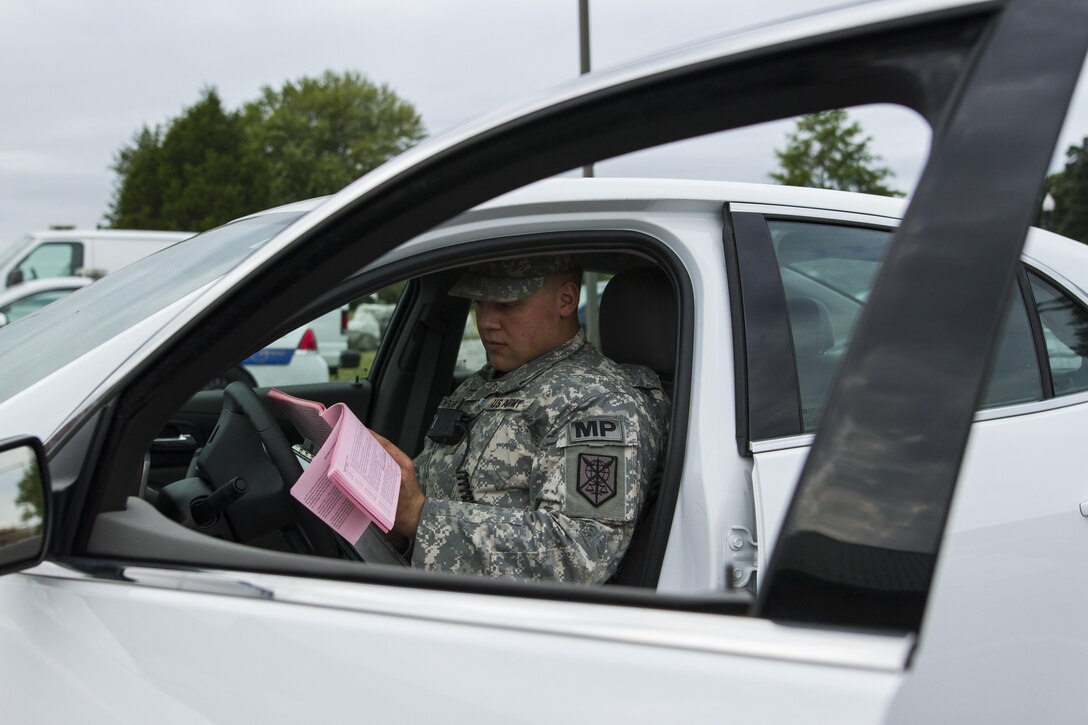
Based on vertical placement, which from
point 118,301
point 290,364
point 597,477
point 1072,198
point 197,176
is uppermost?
point 197,176

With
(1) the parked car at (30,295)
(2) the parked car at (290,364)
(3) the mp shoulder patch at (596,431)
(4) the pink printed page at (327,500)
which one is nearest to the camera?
(4) the pink printed page at (327,500)

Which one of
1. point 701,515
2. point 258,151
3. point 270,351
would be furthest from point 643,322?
point 258,151

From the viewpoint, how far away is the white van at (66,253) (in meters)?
10.6

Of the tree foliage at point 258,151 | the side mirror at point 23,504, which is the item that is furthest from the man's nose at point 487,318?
the tree foliage at point 258,151

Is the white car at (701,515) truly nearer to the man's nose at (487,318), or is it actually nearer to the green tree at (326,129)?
the man's nose at (487,318)

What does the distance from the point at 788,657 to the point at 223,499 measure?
128 cm

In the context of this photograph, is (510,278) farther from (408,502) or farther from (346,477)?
(346,477)

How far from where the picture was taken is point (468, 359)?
3.37 m

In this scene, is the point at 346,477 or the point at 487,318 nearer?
the point at 346,477

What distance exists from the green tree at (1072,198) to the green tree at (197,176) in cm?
3694

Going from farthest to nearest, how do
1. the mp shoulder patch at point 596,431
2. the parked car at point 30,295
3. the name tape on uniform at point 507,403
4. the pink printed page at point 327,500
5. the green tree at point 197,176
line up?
the green tree at point 197,176 → the parked car at point 30,295 → the name tape on uniform at point 507,403 → the mp shoulder patch at point 596,431 → the pink printed page at point 327,500

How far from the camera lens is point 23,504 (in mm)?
1003

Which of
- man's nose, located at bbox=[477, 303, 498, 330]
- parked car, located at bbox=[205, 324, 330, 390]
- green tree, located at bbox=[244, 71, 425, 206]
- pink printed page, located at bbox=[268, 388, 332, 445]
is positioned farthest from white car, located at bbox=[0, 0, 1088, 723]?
green tree, located at bbox=[244, 71, 425, 206]

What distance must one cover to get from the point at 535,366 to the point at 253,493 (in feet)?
2.35
